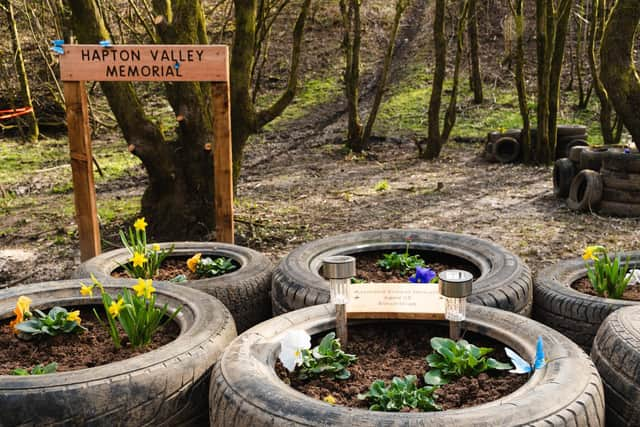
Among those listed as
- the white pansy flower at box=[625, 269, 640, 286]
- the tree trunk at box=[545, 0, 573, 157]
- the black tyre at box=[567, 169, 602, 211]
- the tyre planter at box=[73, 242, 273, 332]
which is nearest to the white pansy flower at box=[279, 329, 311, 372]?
the tyre planter at box=[73, 242, 273, 332]

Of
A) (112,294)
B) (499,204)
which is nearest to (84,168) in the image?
(112,294)

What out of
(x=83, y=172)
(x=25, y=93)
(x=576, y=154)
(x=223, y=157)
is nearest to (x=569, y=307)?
(x=223, y=157)

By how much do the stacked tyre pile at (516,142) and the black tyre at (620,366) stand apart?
8361mm

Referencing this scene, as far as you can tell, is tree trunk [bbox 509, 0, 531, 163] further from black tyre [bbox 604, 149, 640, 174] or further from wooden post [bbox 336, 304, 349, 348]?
wooden post [bbox 336, 304, 349, 348]

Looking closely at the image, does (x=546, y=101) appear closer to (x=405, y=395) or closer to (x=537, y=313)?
(x=537, y=313)

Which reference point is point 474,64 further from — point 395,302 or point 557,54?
point 395,302

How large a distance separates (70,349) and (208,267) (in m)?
1.20

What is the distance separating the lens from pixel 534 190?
8.35 meters

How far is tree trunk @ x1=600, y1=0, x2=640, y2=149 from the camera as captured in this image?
589 centimetres

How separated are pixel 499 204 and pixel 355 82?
4519 millimetres

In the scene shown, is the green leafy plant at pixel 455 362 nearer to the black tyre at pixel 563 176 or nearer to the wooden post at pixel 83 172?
the wooden post at pixel 83 172

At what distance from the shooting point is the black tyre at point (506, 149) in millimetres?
10250

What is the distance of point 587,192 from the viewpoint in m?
6.89

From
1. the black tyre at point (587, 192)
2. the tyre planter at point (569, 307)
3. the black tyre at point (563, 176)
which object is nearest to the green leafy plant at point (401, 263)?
the tyre planter at point (569, 307)
